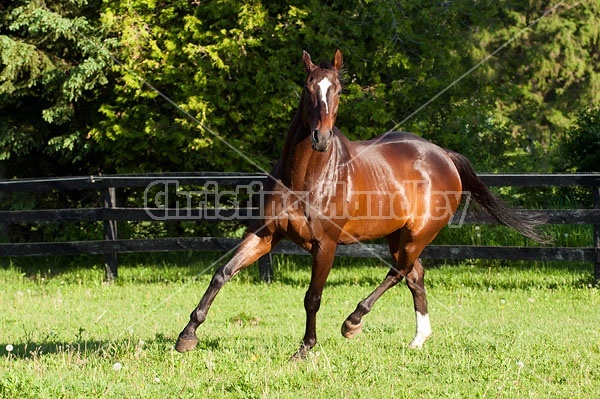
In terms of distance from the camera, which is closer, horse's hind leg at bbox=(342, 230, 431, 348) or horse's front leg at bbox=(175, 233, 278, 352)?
horse's front leg at bbox=(175, 233, 278, 352)

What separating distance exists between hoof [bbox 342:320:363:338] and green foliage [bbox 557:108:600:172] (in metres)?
7.84

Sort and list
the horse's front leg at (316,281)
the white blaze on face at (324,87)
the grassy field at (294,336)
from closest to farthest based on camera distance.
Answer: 1. the grassy field at (294,336)
2. the white blaze on face at (324,87)
3. the horse's front leg at (316,281)

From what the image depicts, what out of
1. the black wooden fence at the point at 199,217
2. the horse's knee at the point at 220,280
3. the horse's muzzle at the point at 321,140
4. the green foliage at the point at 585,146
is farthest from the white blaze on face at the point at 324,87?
the green foliage at the point at 585,146

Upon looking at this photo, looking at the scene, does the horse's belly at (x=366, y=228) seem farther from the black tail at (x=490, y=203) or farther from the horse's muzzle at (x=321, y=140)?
the black tail at (x=490, y=203)

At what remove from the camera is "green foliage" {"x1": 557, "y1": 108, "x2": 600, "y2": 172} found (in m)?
13.0

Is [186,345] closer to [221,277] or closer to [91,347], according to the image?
[221,277]

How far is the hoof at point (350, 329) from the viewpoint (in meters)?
6.47

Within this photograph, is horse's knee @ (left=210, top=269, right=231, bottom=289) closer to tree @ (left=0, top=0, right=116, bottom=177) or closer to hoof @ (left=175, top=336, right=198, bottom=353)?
hoof @ (left=175, top=336, right=198, bottom=353)

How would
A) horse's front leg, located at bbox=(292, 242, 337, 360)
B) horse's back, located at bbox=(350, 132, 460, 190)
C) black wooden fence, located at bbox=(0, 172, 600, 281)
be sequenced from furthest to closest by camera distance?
1. black wooden fence, located at bbox=(0, 172, 600, 281)
2. horse's back, located at bbox=(350, 132, 460, 190)
3. horse's front leg, located at bbox=(292, 242, 337, 360)

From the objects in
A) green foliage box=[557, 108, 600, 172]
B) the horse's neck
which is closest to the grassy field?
the horse's neck

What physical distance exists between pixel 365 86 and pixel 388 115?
0.77 meters

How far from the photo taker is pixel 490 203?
806 cm

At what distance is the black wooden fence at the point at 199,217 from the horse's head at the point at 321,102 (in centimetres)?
453

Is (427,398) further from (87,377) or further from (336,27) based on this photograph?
(336,27)
